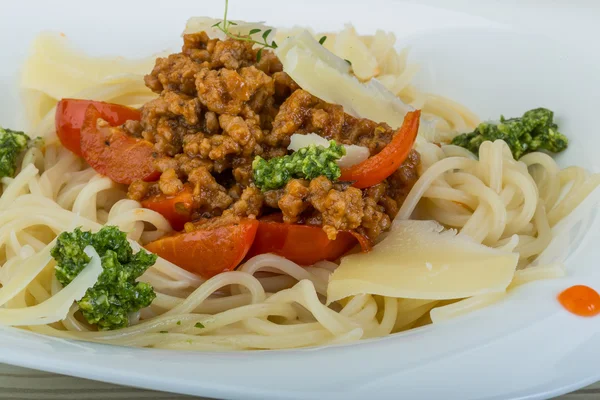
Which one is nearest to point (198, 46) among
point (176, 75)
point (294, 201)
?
point (176, 75)

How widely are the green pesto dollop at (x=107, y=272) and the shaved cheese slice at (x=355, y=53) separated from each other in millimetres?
2617

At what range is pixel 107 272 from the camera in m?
3.29

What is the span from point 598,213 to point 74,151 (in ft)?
11.9

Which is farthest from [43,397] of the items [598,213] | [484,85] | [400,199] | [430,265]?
[484,85]

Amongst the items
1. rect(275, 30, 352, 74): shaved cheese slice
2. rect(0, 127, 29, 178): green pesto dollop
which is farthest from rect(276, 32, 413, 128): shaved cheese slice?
rect(0, 127, 29, 178): green pesto dollop

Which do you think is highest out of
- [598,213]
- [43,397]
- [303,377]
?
[598,213]

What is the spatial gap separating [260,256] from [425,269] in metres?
1.01

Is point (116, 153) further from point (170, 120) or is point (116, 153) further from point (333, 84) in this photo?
point (333, 84)

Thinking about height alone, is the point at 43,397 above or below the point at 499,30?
below

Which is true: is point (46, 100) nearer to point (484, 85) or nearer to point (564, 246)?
point (484, 85)

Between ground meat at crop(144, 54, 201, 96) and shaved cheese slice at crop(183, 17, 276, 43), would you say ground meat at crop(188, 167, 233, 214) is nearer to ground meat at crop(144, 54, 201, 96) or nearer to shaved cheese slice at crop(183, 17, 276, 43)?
ground meat at crop(144, 54, 201, 96)

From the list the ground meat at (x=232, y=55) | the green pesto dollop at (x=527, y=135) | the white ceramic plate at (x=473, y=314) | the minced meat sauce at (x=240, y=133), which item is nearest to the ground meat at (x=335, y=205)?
the minced meat sauce at (x=240, y=133)

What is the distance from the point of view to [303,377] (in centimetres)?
279

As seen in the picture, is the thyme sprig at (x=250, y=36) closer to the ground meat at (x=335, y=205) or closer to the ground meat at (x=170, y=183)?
the ground meat at (x=170, y=183)
